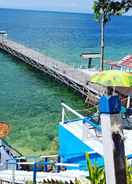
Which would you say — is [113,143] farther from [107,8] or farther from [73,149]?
[107,8]

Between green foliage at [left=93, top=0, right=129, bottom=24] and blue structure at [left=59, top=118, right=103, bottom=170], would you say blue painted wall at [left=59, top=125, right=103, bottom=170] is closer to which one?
blue structure at [left=59, top=118, right=103, bottom=170]

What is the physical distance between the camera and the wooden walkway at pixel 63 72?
1260 inches

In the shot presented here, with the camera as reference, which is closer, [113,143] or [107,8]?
[113,143]

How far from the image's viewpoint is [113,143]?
4844mm

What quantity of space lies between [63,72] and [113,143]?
108 ft

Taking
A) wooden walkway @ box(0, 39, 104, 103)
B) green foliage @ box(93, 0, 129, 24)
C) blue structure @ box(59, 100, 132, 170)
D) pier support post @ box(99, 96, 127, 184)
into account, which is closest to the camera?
pier support post @ box(99, 96, 127, 184)

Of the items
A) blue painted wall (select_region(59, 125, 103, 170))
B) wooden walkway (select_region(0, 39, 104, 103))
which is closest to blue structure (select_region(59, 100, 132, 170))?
blue painted wall (select_region(59, 125, 103, 170))

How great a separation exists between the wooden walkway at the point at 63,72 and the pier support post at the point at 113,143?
81.7 feet

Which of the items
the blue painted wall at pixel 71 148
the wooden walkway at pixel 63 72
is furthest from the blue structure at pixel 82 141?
the wooden walkway at pixel 63 72

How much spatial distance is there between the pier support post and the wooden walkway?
980 inches

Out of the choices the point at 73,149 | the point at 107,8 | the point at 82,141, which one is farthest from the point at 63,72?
the point at 82,141

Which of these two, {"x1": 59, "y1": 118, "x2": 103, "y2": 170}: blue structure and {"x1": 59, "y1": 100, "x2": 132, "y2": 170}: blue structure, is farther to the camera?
{"x1": 59, "y1": 118, "x2": 103, "y2": 170}: blue structure

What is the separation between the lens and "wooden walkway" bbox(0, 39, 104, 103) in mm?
32000

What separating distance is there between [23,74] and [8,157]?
32.3m
